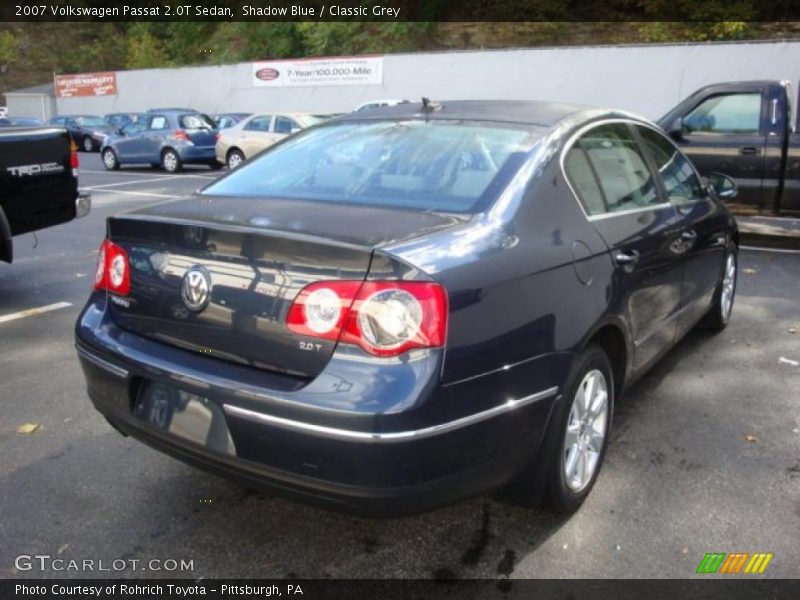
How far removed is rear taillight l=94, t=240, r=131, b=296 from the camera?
9.21ft

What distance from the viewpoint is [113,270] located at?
2883 mm

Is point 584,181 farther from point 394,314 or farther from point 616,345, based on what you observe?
point 394,314

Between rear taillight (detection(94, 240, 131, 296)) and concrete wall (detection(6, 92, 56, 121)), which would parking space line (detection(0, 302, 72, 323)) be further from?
concrete wall (detection(6, 92, 56, 121))

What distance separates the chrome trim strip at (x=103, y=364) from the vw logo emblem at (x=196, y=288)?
37 centimetres

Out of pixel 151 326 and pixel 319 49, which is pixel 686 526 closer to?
pixel 151 326

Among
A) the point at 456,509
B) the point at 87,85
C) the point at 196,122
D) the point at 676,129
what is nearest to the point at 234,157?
the point at 196,122

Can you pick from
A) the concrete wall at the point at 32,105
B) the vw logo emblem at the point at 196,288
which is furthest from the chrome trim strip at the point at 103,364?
the concrete wall at the point at 32,105

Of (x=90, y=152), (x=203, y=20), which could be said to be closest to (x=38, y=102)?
(x=203, y=20)

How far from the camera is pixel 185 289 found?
2578 mm

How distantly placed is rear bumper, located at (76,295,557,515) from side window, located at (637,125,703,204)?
1.95 meters

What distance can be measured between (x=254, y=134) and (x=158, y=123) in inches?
142

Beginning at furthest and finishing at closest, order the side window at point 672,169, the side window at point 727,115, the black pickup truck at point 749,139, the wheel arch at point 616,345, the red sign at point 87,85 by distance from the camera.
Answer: the red sign at point 87,85 → the side window at point 727,115 → the black pickup truck at point 749,139 → the side window at point 672,169 → the wheel arch at point 616,345

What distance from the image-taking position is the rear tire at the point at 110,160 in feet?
65.4

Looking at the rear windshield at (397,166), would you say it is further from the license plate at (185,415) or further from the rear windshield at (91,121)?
the rear windshield at (91,121)
